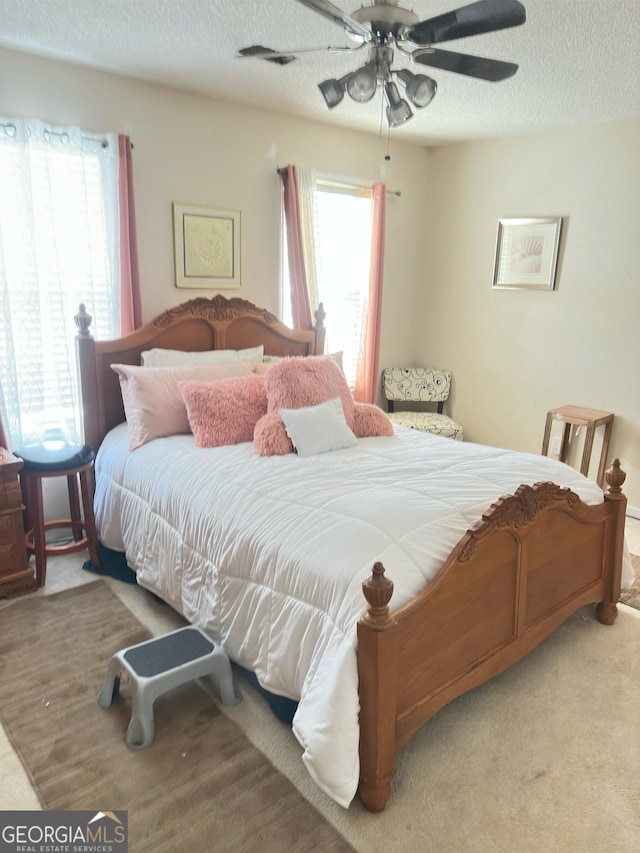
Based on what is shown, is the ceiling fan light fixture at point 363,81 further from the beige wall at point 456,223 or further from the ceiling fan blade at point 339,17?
the beige wall at point 456,223

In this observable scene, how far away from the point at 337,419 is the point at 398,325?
2260 millimetres

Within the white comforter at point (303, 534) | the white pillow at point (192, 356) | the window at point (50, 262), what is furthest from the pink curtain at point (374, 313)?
the window at point (50, 262)

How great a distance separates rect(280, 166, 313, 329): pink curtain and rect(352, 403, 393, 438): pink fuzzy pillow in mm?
1146

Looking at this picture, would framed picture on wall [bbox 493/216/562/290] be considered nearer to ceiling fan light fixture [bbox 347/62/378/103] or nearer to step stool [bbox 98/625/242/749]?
ceiling fan light fixture [bbox 347/62/378/103]

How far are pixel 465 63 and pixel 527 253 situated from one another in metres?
2.47

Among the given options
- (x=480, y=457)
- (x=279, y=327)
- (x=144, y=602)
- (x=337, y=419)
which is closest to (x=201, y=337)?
(x=279, y=327)

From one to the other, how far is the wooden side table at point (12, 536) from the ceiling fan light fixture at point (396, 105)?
2.21m

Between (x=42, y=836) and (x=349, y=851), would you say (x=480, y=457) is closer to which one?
(x=349, y=851)

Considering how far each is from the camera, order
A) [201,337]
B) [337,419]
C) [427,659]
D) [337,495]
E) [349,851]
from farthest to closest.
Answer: [201,337], [337,419], [337,495], [427,659], [349,851]

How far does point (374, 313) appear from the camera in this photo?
453cm

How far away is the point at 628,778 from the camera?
1828mm

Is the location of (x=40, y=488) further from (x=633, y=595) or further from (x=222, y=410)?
(x=633, y=595)

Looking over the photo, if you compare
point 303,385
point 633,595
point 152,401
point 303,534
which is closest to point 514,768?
point 303,534

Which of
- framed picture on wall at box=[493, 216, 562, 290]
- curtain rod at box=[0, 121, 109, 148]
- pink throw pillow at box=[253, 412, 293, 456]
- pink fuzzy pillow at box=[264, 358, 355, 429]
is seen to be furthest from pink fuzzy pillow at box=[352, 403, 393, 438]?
curtain rod at box=[0, 121, 109, 148]
